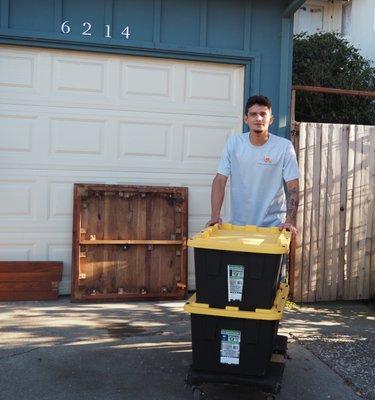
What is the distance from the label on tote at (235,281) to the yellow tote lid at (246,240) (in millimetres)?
138

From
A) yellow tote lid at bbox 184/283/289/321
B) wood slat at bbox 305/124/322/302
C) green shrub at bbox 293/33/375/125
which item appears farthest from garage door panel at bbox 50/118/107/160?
green shrub at bbox 293/33/375/125

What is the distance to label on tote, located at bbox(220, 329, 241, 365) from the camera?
125 inches

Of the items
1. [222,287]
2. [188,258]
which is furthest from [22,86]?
[222,287]

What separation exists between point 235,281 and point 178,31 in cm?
347

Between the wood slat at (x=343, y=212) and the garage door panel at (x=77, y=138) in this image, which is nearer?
the garage door panel at (x=77, y=138)

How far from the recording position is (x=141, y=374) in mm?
3756

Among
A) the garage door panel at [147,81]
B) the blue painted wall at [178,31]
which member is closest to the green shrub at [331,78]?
the blue painted wall at [178,31]

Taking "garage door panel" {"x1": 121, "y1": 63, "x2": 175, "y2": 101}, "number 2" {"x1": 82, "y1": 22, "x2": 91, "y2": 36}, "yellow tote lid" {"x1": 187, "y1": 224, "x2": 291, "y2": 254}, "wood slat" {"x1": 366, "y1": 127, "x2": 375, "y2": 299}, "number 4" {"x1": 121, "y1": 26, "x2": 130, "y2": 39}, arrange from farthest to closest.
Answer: "wood slat" {"x1": 366, "y1": 127, "x2": 375, "y2": 299} < "garage door panel" {"x1": 121, "y1": 63, "x2": 175, "y2": 101} < "number 4" {"x1": 121, "y1": 26, "x2": 130, "y2": 39} < "number 2" {"x1": 82, "y1": 22, "x2": 91, "y2": 36} < "yellow tote lid" {"x1": 187, "y1": 224, "x2": 291, "y2": 254}

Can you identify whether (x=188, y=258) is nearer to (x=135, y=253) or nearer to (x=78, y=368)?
(x=135, y=253)

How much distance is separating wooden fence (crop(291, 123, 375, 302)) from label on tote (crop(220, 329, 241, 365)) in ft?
8.68

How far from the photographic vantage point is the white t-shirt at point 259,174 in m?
3.74

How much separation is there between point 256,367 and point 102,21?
394 cm

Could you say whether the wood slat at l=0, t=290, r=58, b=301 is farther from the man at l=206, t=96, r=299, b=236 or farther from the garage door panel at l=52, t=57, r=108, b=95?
the man at l=206, t=96, r=299, b=236

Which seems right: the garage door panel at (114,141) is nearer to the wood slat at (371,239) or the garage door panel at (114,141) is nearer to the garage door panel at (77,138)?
the garage door panel at (77,138)
